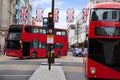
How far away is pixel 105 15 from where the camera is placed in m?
18.2

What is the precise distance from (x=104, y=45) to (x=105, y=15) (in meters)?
1.28

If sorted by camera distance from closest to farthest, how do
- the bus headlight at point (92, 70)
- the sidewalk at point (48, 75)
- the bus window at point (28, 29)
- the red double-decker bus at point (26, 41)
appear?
1. the bus headlight at point (92, 70)
2. the sidewalk at point (48, 75)
3. the red double-decker bus at point (26, 41)
4. the bus window at point (28, 29)

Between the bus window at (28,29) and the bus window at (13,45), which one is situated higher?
the bus window at (28,29)

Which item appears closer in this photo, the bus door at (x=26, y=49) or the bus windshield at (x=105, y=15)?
the bus windshield at (x=105, y=15)

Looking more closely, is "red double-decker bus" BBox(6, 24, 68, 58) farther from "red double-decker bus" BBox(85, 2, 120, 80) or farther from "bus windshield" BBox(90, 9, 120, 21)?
"red double-decker bus" BBox(85, 2, 120, 80)

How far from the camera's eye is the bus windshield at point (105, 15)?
18.1m

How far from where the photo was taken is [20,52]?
158 ft

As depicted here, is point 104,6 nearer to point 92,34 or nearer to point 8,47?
point 92,34

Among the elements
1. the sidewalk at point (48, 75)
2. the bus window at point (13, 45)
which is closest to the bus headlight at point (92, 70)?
the sidewalk at point (48, 75)

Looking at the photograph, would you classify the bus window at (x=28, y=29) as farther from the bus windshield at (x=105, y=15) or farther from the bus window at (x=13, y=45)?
the bus windshield at (x=105, y=15)

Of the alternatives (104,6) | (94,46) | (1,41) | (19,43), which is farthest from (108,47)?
(1,41)

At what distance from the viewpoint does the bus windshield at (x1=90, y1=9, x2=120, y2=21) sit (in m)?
18.1

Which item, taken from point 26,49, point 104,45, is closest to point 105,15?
point 104,45

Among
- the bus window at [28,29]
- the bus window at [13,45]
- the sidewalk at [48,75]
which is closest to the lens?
the sidewalk at [48,75]
